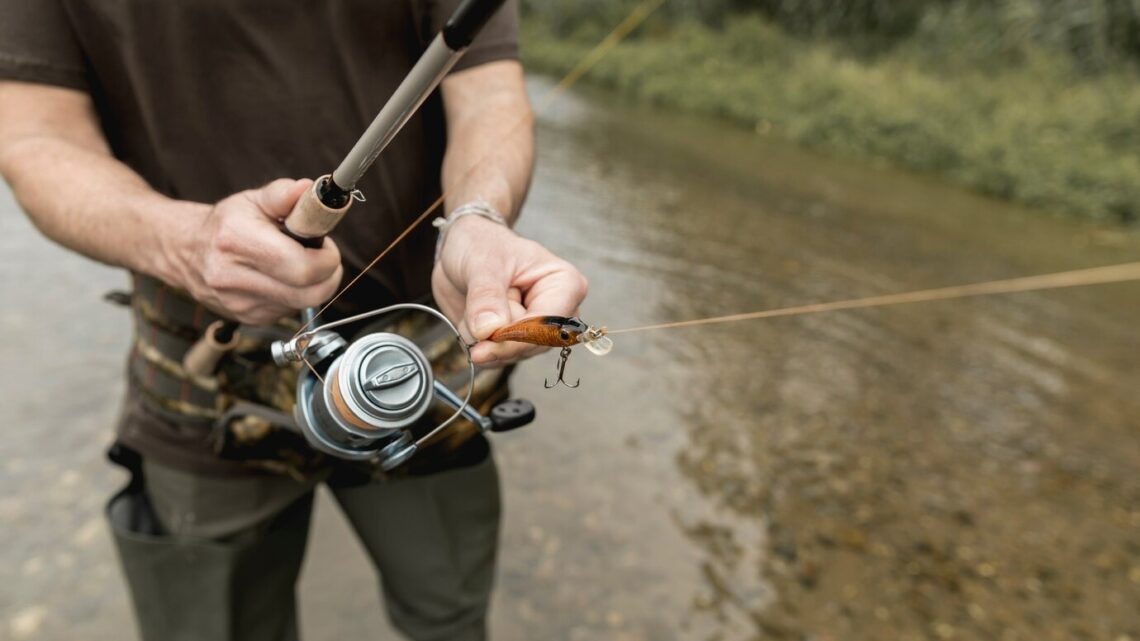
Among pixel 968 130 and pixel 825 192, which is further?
pixel 968 130

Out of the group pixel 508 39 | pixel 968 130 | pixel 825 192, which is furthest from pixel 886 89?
pixel 508 39

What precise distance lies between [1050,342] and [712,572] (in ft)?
13.8

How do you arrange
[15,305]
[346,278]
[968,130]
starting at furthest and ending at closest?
[968,130] < [15,305] < [346,278]

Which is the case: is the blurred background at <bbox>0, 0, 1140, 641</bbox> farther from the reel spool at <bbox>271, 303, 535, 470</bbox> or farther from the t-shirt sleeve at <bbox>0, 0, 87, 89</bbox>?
the t-shirt sleeve at <bbox>0, 0, 87, 89</bbox>

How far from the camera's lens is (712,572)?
3145mm

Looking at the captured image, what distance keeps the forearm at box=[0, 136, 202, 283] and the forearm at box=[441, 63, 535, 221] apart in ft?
1.72

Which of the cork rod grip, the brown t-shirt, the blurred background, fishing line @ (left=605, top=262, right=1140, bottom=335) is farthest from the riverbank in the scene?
the cork rod grip

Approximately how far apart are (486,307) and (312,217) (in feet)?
0.88

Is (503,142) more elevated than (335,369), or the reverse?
(503,142)

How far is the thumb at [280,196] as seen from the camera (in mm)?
1095

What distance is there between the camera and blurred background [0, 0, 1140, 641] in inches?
118

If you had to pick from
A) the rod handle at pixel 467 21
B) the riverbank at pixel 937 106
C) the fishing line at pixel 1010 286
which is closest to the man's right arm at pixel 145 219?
the rod handle at pixel 467 21

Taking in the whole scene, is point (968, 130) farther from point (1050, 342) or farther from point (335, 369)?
point (335, 369)

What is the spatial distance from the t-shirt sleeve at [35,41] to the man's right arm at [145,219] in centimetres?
3
